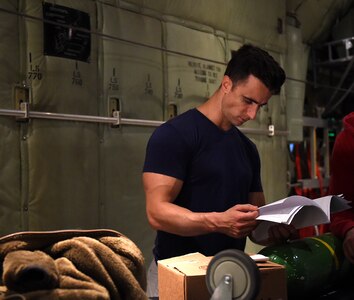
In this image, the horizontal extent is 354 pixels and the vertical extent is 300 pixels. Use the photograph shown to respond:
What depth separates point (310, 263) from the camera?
1.07 metres

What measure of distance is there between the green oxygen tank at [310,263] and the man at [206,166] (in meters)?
0.12

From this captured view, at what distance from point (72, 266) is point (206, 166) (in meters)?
0.75

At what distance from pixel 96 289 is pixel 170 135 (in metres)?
0.73

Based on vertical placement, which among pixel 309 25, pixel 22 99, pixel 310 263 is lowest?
pixel 310 263

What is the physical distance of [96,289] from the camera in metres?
0.61

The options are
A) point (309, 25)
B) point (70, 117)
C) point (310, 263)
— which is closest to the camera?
point (310, 263)

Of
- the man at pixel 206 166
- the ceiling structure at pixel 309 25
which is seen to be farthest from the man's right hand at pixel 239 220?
the ceiling structure at pixel 309 25

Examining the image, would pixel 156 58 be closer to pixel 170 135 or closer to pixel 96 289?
pixel 170 135

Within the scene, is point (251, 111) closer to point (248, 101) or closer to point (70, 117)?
point (248, 101)

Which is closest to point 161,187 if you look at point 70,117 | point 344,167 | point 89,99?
→ point 344,167

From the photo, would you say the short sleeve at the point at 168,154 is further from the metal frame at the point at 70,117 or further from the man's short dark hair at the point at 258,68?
the metal frame at the point at 70,117

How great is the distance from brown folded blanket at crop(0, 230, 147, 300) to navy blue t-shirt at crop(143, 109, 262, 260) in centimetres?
56

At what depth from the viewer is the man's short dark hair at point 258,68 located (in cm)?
135

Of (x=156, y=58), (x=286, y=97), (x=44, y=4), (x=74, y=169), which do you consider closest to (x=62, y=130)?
(x=74, y=169)
